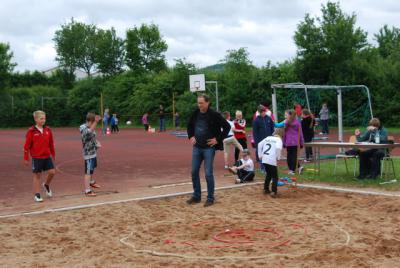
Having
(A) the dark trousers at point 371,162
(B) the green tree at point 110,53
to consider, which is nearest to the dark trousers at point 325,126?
(A) the dark trousers at point 371,162

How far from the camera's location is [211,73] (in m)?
40.9

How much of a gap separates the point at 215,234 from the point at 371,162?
563 cm

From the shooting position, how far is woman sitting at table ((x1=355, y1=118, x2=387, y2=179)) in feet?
34.7

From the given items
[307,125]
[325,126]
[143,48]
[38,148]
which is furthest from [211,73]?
[38,148]

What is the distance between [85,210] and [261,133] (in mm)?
5061

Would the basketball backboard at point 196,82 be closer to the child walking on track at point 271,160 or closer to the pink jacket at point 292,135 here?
the pink jacket at point 292,135

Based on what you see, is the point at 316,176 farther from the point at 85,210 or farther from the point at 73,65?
the point at 73,65

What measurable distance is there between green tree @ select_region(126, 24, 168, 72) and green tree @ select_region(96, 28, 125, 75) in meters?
4.06

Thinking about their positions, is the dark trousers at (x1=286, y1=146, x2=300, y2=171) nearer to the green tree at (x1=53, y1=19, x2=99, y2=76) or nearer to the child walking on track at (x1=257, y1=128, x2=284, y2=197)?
the child walking on track at (x1=257, y1=128, x2=284, y2=197)

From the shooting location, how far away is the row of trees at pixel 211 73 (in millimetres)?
30422

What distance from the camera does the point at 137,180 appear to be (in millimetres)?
11719

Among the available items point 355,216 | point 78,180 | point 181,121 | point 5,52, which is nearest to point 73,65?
point 5,52

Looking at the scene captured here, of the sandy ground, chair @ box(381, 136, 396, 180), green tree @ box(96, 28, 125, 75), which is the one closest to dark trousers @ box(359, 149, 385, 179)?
chair @ box(381, 136, 396, 180)

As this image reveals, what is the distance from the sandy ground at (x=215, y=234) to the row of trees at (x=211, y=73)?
16733 millimetres
